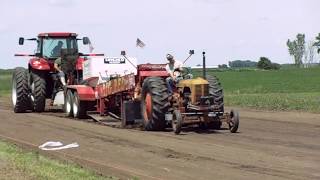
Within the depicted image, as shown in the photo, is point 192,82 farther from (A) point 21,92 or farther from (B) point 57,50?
(A) point 21,92

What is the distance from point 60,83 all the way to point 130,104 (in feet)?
18.8

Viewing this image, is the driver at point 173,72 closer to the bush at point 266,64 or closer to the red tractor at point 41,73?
the red tractor at point 41,73

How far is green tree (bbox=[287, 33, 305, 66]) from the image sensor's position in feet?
563

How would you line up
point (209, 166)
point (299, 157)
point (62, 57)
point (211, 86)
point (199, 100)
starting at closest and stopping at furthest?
point (209, 166), point (299, 157), point (199, 100), point (211, 86), point (62, 57)

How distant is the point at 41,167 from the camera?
9.61 m

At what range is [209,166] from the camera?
9.79 m

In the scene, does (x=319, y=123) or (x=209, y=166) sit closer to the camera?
(x=209, y=166)

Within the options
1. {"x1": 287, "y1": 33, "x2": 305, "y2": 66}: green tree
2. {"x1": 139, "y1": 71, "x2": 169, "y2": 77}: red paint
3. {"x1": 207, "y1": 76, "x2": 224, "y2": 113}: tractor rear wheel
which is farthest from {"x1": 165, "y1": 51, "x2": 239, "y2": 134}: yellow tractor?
{"x1": 287, "y1": 33, "x2": 305, "y2": 66}: green tree

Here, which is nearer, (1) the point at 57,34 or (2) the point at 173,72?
(2) the point at 173,72

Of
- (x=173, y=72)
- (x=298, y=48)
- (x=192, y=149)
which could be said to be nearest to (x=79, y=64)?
(x=173, y=72)

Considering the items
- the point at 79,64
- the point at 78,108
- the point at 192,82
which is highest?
the point at 79,64

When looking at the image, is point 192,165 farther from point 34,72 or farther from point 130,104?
point 34,72

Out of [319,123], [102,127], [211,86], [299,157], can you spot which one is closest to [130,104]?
[102,127]

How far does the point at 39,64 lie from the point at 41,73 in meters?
0.46
